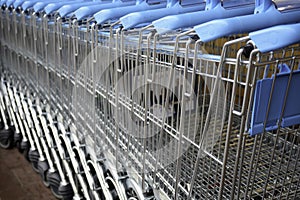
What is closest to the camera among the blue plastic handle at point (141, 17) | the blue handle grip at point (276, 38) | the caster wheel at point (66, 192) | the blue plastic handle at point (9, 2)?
the blue handle grip at point (276, 38)

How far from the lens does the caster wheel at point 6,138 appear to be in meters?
2.59

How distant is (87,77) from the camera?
158 centimetres

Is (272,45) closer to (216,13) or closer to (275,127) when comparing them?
(275,127)

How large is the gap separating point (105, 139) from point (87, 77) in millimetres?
299

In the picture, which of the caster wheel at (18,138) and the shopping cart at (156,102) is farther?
the caster wheel at (18,138)

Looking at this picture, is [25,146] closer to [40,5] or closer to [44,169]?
[44,169]

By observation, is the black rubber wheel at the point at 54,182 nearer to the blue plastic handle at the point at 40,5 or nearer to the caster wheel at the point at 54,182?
the caster wheel at the point at 54,182

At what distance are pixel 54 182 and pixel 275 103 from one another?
1.56 m

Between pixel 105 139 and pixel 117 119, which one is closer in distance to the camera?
pixel 117 119

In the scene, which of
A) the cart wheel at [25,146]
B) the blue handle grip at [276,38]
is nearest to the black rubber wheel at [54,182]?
the cart wheel at [25,146]

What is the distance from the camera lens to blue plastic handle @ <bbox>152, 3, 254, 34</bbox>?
3.07 feet

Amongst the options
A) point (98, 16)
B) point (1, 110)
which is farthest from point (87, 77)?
point (1, 110)

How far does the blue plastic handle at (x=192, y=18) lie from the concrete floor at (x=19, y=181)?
149 centimetres

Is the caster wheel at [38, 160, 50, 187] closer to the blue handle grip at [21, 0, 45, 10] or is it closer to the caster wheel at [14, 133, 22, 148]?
the caster wheel at [14, 133, 22, 148]
